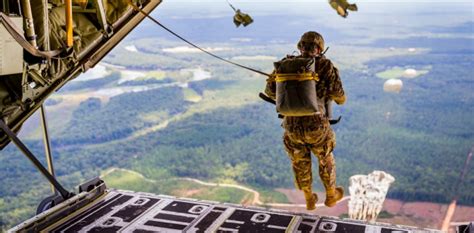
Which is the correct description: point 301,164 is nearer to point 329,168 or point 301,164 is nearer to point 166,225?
point 329,168

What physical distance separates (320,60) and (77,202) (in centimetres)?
260

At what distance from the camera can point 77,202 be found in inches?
181

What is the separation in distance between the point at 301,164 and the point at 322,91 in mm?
717

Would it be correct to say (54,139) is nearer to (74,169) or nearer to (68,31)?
(74,169)

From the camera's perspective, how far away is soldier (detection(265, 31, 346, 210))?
400cm

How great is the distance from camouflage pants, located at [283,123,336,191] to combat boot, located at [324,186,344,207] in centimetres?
5

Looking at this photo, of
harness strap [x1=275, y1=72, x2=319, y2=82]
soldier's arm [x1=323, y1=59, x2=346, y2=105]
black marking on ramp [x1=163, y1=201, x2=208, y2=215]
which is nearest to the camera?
harness strap [x1=275, y1=72, x2=319, y2=82]

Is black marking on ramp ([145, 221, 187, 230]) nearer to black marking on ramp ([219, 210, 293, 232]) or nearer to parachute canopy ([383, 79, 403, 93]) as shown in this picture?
black marking on ramp ([219, 210, 293, 232])

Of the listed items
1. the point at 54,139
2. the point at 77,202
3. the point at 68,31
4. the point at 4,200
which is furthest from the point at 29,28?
the point at 54,139

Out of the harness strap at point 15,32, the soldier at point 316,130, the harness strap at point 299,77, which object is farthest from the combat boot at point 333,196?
the harness strap at point 15,32

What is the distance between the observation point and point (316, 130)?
405 cm

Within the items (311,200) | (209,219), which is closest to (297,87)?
(311,200)

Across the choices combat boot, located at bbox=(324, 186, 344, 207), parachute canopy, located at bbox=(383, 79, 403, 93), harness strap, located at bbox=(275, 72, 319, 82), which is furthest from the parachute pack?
parachute canopy, located at bbox=(383, 79, 403, 93)

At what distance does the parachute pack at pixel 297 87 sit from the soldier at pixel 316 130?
191mm
